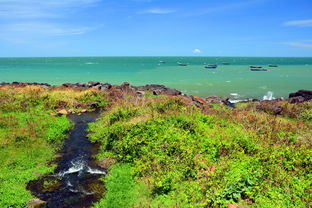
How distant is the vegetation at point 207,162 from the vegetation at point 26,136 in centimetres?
282

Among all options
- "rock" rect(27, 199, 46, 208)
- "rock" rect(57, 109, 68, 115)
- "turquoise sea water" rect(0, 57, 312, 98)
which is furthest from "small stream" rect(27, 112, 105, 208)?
"turquoise sea water" rect(0, 57, 312, 98)

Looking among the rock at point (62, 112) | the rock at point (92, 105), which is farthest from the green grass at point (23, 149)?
the rock at point (92, 105)

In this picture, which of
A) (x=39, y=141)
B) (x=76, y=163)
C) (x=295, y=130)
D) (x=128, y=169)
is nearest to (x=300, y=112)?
(x=295, y=130)

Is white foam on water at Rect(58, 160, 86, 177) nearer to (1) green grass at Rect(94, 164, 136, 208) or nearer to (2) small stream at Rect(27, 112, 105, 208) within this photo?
(2) small stream at Rect(27, 112, 105, 208)

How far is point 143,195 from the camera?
9023mm

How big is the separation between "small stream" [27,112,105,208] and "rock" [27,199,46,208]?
0.20 metres

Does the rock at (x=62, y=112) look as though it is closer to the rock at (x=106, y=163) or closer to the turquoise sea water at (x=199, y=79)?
the rock at (x=106, y=163)

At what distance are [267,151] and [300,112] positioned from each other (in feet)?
43.4

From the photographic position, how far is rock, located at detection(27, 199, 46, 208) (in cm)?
857

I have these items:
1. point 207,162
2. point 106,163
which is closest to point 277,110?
point 207,162

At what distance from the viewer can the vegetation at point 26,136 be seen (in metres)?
9.88

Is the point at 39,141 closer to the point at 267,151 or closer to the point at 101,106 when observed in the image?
the point at 101,106

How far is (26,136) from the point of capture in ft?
46.8

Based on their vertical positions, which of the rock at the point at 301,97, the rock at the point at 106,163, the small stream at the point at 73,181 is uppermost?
the rock at the point at 301,97
